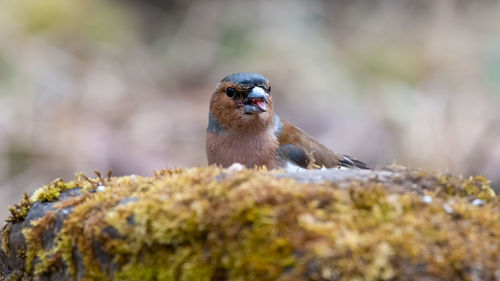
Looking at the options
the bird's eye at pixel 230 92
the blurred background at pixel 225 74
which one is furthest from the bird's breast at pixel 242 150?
the blurred background at pixel 225 74

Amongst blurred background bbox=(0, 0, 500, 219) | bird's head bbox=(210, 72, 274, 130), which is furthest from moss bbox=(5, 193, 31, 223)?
blurred background bbox=(0, 0, 500, 219)

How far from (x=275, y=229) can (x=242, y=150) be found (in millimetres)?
2487

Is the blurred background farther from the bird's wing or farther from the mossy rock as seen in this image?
the mossy rock

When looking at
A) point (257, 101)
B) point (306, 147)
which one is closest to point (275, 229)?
point (257, 101)

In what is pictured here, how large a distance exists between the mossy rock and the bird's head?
1900 mm

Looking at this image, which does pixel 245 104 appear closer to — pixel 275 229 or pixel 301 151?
pixel 301 151

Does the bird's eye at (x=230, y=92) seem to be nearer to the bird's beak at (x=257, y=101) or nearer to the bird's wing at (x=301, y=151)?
the bird's beak at (x=257, y=101)

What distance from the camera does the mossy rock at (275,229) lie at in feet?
7.34

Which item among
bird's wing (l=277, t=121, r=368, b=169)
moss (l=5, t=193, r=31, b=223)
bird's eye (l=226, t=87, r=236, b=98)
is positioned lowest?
moss (l=5, t=193, r=31, b=223)

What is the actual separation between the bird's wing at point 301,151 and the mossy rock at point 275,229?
1.99 meters

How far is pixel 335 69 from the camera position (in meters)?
10.1

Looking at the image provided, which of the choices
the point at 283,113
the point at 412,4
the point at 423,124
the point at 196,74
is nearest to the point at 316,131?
the point at 283,113

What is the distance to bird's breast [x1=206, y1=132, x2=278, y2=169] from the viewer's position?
4788 millimetres

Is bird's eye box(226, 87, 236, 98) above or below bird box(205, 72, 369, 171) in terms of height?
above
